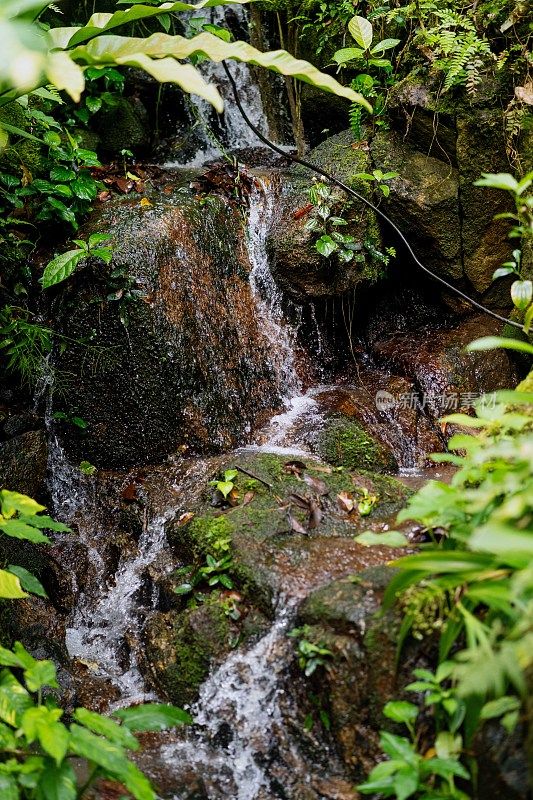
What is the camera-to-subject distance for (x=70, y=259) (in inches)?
178

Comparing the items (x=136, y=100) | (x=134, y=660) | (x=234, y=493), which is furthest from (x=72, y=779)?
(x=136, y=100)

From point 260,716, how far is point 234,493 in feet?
4.14

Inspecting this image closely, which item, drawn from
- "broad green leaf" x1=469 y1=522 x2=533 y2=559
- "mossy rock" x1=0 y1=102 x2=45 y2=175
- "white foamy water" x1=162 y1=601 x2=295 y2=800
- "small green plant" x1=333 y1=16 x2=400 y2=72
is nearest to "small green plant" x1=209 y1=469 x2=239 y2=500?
"white foamy water" x1=162 y1=601 x2=295 y2=800

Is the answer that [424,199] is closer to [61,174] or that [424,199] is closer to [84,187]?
[84,187]

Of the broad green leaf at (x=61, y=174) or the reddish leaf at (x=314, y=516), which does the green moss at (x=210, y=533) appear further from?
the broad green leaf at (x=61, y=174)

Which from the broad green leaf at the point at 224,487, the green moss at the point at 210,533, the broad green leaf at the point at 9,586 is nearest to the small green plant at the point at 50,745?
the broad green leaf at the point at 9,586

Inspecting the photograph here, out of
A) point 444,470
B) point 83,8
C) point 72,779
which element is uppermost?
point 83,8

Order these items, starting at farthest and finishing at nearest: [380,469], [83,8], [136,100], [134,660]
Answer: [136,100] → [83,8] → [380,469] → [134,660]

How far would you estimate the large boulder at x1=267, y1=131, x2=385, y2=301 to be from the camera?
5461 mm

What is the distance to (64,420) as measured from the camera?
4.83 metres

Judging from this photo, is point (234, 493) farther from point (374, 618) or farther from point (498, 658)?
point (498, 658)

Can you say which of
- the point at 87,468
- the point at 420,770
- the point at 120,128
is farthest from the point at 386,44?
the point at 420,770

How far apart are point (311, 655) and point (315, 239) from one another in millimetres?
3591

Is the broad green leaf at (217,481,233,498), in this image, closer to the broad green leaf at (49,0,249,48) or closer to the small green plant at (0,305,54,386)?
the small green plant at (0,305,54,386)
